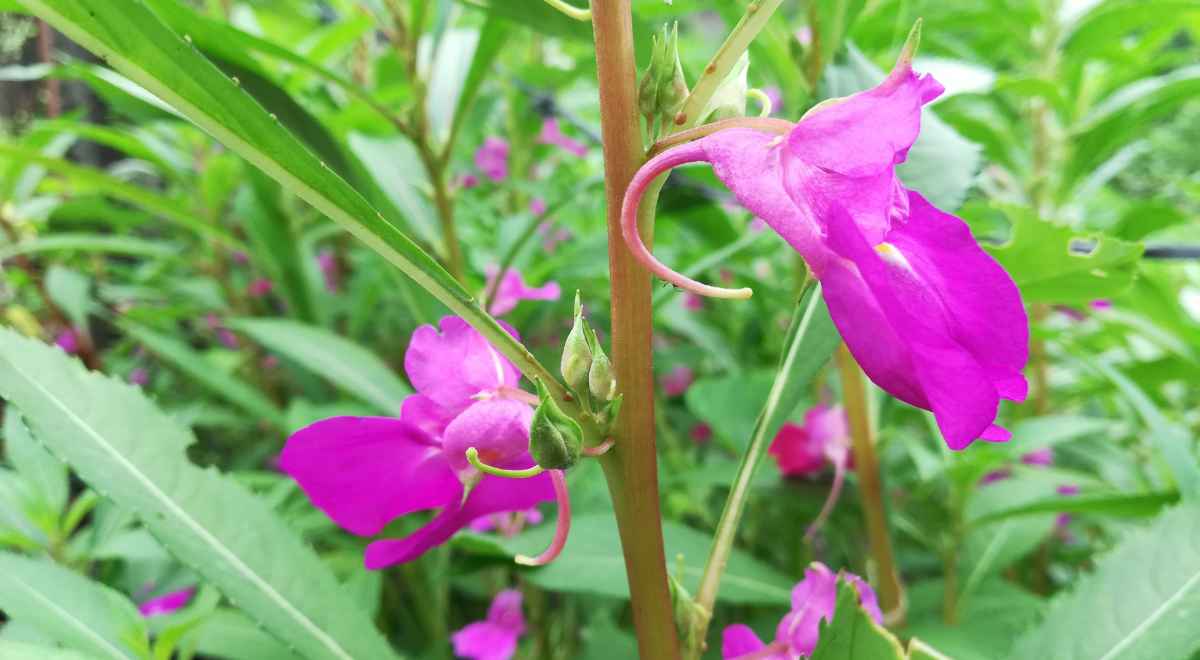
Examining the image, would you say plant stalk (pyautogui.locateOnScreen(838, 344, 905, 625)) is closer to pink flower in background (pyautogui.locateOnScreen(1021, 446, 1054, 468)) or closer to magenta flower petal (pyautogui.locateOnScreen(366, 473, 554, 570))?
magenta flower petal (pyautogui.locateOnScreen(366, 473, 554, 570))

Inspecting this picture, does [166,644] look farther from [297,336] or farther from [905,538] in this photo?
[905,538]

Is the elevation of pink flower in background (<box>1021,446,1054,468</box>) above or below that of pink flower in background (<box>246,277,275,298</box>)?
above

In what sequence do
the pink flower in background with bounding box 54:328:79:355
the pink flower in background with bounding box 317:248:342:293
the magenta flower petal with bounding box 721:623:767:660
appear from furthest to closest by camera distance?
the pink flower in background with bounding box 317:248:342:293
the pink flower in background with bounding box 54:328:79:355
the magenta flower petal with bounding box 721:623:767:660

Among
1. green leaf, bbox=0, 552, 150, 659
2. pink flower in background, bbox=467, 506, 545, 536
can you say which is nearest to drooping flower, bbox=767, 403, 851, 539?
pink flower in background, bbox=467, 506, 545, 536

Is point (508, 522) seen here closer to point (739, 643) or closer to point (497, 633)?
point (497, 633)

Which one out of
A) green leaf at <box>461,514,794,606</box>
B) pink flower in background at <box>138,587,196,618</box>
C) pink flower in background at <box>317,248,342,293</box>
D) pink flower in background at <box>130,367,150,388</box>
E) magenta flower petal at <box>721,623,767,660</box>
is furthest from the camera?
pink flower in background at <box>317,248,342,293</box>

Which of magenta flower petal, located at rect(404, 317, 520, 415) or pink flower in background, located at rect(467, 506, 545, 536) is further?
pink flower in background, located at rect(467, 506, 545, 536)

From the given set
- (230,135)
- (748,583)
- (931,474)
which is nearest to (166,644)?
(230,135)

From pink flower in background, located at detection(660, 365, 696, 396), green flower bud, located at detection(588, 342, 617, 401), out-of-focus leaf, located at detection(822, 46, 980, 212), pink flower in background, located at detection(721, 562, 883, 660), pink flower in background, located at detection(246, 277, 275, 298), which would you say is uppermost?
out-of-focus leaf, located at detection(822, 46, 980, 212)
